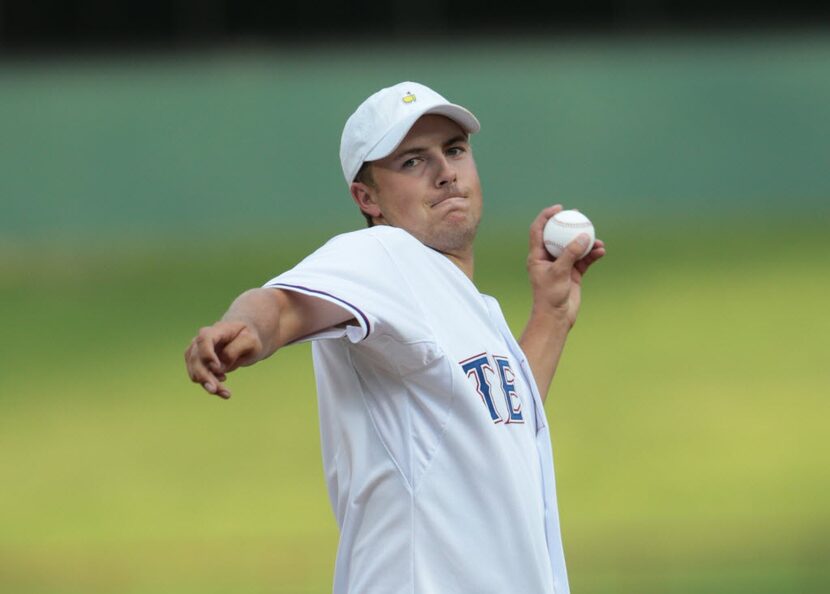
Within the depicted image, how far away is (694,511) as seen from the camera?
10.2 metres

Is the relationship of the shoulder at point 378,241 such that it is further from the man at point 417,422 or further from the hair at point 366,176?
the hair at point 366,176

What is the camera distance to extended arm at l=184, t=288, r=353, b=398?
2.81m

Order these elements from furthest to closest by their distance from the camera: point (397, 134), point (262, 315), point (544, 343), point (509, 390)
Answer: point (544, 343)
point (397, 134)
point (509, 390)
point (262, 315)

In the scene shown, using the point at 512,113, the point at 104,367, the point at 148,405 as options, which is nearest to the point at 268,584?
the point at 148,405

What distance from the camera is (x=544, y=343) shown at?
4.15 m

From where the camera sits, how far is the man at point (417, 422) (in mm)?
3193

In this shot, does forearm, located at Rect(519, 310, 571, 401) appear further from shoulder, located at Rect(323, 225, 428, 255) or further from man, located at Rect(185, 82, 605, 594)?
shoulder, located at Rect(323, 225, 428, 255)

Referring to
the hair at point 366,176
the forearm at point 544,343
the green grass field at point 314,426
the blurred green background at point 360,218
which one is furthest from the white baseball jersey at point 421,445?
the blurred green background at point 360,218

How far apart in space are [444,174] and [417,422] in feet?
2.37

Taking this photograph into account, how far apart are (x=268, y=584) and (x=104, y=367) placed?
20.4 feet

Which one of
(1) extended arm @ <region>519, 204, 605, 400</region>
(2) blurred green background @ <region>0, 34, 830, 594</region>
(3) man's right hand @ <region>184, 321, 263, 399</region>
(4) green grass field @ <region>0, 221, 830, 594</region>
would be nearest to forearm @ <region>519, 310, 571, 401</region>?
(1) extended arm @ <region>519, 204, 605, 400</region>

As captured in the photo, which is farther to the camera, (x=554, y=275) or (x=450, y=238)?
(x=554, y=275)

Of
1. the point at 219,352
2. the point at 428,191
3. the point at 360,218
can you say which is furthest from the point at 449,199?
the point at 360,218

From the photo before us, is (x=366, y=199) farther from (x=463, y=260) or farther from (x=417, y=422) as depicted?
(x=417, y=422)
